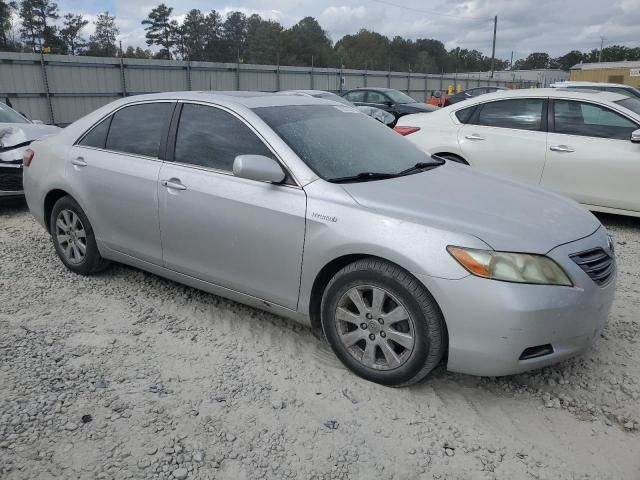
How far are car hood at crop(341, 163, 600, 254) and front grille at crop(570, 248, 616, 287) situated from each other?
0.11m

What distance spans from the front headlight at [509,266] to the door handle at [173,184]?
1849 mm

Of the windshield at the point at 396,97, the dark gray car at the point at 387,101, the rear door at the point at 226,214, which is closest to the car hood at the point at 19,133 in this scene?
the rear door at the point at 226,214

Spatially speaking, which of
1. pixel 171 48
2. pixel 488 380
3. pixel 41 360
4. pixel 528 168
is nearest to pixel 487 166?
pixel 528 168

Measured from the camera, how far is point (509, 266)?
103 inches

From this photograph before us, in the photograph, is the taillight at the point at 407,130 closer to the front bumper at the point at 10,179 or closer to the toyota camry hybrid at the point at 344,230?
the toyota camry hybrid at the point at 344,230

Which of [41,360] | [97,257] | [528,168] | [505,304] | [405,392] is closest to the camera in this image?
[505,304]

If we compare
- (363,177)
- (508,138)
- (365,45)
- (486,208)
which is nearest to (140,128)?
(363,177)

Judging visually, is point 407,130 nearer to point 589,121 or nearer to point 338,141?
point 589,121

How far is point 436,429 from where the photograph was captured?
269 centimetres

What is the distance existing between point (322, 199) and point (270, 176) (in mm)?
342

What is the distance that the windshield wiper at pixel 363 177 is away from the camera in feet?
10.4

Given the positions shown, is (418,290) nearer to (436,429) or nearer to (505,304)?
(505,304)

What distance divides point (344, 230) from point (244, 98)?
4.72 feet

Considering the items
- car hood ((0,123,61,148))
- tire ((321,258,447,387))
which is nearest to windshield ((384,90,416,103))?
car hood ((0,123,61,148))
